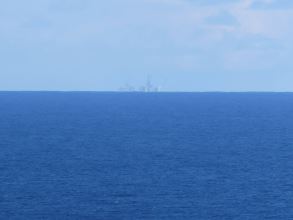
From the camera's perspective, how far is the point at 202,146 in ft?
162

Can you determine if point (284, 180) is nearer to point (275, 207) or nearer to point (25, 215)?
point (275, 207)

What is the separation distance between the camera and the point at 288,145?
50719 millimetres

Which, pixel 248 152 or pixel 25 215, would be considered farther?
pixel 248 152

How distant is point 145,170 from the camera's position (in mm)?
39031

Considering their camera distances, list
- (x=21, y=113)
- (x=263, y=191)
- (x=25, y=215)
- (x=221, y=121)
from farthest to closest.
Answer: (x=21, y=113) < (x=221, y=121) < (x=263, y=191) < (x=25, y=215)

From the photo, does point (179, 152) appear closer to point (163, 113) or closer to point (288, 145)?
point (288, 145)

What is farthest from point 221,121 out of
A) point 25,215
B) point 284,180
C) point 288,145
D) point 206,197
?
point 25,215

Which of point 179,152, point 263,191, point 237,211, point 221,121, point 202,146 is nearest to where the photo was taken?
point 237,211

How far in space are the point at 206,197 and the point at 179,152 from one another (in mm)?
15151

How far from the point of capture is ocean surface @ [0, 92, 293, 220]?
28.7 metres

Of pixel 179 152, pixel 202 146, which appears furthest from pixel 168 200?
pixel 202 146

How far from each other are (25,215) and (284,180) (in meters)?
13.0

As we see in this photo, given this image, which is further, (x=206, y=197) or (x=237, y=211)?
(x=206, y=197)

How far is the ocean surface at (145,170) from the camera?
28.7 meters
